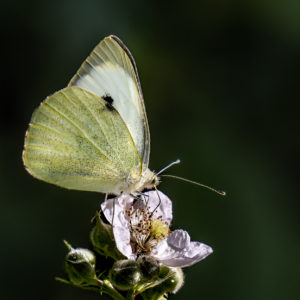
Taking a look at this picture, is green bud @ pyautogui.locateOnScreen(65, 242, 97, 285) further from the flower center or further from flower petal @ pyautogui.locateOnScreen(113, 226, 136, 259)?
the flower center

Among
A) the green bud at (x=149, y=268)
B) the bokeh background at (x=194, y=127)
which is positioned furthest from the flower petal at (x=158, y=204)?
the bokeh background at (x=194, y=127)

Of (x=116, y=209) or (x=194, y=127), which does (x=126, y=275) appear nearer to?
(x=116, y=209)

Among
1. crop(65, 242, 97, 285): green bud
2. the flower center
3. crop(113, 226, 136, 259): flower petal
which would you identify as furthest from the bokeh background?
crop(65, 242, 97, 285): green bud

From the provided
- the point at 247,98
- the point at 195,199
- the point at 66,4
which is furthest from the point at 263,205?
the point at 66,4

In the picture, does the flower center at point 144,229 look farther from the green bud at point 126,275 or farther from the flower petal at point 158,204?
the green bud at point 126,275

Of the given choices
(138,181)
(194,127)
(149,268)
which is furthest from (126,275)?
(194,127)

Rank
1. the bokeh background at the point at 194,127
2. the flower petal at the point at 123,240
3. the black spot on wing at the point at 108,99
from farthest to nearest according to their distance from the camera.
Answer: the bokeh background at the point at 194,127 < the black spot on wing at the point at 108,99 < the flower petal at the point at 123,240
